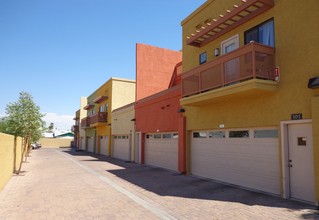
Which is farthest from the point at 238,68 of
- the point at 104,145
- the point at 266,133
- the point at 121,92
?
the point at 104,145

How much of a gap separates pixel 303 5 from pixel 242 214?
6913mm

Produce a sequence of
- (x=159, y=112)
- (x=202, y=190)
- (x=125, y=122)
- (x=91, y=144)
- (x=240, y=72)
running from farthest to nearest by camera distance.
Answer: (x=91, y=144)
(x=125, y=122)
(x=159, y=112)
(x=202, y=190)
(x=240, y=72)

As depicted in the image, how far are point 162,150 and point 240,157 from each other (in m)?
7.60

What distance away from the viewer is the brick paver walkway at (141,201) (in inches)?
297

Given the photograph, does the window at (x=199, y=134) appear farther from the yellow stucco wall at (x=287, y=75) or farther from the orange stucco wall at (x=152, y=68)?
the orange stucco wall at (x=152, y=68)

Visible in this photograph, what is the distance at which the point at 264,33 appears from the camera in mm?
10492

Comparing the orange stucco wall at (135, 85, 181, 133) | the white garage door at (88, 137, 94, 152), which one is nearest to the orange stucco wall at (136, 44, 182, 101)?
the orange stucco wall at (135, 85, 181, 133)

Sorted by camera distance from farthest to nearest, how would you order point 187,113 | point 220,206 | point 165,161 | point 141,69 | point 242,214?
point 141,69 < point 165,161 < point 187,113 < point 220,206 < point 242,214

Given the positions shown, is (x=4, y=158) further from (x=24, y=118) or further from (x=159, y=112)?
(x=159, y=112)

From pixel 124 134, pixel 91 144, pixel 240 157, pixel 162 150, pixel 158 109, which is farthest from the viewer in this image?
pixel 91 144

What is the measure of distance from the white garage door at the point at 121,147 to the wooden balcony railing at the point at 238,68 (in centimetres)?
1384

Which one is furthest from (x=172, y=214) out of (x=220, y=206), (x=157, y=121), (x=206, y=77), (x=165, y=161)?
(x=157, y=121)

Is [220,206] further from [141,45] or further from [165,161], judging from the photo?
[141,45]

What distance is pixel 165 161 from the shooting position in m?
17.5
